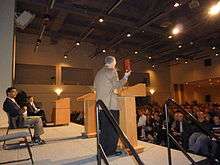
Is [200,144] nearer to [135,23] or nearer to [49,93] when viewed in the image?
[135,23]

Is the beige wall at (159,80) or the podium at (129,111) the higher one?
the beige wall at (159,80)

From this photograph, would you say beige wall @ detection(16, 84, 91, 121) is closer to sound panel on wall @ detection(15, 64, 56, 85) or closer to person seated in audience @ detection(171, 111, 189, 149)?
sound panel on wall @ detection(15, 64, 56, 85)

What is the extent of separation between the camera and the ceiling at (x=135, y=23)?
22.5ft

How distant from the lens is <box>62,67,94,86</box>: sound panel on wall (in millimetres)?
12177

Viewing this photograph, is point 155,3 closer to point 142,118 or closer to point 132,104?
point 142,118

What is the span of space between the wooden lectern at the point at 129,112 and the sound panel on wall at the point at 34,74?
30.1 ft

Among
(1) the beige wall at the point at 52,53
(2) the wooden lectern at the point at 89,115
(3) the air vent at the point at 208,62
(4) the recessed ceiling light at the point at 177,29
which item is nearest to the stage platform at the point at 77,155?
(2) the wooden lectern at the point at 89,115

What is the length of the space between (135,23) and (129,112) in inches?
226

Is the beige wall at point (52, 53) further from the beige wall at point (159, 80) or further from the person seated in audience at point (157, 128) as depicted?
the person seated in audience at point (157, 128)

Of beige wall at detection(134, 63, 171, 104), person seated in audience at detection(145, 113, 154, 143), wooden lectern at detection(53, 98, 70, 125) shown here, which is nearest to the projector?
wooden lectern at detection(53, 98, 70, 125)

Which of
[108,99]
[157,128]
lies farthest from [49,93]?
[108,99]

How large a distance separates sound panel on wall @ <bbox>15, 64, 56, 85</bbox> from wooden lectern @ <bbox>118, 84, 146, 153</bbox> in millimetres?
9167

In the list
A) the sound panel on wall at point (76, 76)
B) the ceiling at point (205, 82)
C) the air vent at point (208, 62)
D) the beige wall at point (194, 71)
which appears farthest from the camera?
the ceiling at point (205, 82)

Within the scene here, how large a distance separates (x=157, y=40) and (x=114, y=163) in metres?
8.49
